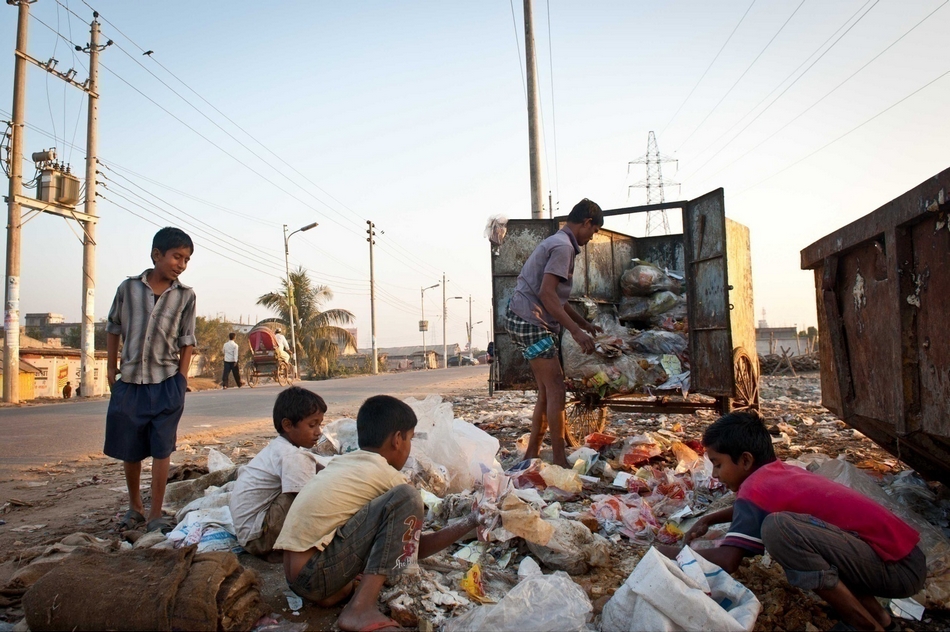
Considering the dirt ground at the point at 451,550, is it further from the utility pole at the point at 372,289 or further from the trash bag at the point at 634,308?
the utility pole at the point at 372,289

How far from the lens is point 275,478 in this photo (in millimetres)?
2477

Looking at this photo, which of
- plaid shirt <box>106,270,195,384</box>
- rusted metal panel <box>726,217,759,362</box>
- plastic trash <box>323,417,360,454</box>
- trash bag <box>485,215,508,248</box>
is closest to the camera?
plaid shirt <box>106,270,195,384</box>

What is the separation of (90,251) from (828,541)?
15.4m

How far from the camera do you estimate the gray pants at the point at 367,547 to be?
201 cm

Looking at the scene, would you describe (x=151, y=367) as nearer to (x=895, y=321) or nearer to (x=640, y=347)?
(x=895, y=321)

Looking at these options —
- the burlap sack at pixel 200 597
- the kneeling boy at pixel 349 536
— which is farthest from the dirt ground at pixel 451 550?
the burlap sack at pixel 200 597

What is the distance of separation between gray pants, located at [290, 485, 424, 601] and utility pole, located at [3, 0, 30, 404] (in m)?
12.4

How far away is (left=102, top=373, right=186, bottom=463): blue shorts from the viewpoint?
2.93 m

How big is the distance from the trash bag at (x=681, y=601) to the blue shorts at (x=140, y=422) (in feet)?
7.02

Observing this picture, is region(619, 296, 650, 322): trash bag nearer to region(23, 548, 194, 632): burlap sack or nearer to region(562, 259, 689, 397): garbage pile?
region(562, 259, 689, 397): garbage pile

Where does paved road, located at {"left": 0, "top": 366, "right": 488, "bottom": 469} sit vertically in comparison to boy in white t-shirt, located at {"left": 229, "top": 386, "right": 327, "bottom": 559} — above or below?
below

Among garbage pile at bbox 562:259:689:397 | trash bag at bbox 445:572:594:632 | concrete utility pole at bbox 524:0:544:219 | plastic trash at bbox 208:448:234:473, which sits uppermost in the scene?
concrete utility pole at bbox 524:0:544:219

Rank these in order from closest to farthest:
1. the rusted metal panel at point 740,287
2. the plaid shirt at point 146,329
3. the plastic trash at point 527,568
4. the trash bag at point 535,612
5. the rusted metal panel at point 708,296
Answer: the trash bag at point 535,612 → the plastic trash at point 527,568 → the plaid shirt at point 146,329 → the rusted metal panel at point 708,296 → the rusted metal panel at point 740,287

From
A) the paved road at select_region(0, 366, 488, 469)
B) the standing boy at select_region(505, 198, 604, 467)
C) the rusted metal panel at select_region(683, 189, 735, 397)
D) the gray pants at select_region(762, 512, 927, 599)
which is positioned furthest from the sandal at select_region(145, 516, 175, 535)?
the rusted metal panel at select_region(683, 189, 735, 397)
